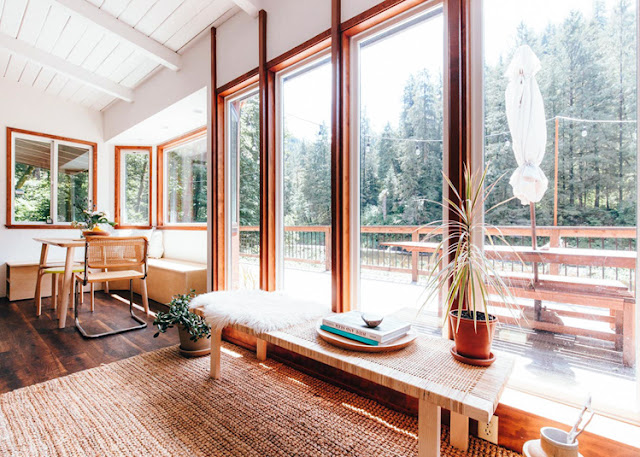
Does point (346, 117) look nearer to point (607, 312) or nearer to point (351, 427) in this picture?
point (607, 312)

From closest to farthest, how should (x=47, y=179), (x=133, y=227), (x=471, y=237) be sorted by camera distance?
(x=471, y=237) → (x=47, y=179) → (x=133, y=227)

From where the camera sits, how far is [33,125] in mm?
4520

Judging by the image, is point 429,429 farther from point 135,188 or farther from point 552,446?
point 135,188

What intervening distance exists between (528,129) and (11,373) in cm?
329

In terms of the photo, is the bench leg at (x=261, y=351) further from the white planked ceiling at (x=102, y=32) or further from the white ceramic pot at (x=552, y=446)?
the white planked ceiling at (x=102, y=32)

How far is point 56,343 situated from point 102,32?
2872 mm

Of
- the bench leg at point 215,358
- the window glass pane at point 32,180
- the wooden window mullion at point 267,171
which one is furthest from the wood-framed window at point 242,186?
the window glass pane at point 32,180

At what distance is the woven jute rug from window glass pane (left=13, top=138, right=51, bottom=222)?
11.8ft

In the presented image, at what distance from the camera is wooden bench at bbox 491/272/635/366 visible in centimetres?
126

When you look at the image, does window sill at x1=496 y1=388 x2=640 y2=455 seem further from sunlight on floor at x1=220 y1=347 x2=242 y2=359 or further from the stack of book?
sunlight on floor at x1=220 y1=347 x2=242 y2=359

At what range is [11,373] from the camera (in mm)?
2129

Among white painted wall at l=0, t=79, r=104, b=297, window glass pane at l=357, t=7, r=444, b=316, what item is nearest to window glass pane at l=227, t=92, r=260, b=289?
window glass pane at l=357, t=7, r=444, b=316

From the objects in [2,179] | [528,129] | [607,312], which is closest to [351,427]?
[607,312]

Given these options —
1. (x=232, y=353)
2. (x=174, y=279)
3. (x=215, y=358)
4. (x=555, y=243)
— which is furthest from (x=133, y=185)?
(x=555, y=243)
